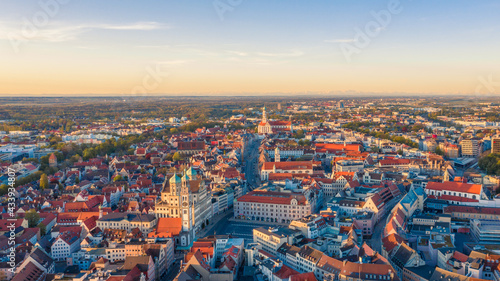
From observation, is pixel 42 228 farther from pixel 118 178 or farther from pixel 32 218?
pixel 118 178

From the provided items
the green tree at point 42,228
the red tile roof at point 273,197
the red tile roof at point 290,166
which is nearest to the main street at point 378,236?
the red tile roof at point 273,197

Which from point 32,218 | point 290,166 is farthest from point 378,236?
point 32,218

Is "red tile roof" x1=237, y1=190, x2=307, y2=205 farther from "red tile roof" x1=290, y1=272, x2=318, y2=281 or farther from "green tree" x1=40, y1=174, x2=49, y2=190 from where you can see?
"green tree" x1=40, y1=174, x2=49, y2=190

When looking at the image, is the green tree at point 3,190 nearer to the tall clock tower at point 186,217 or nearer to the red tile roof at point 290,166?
the tall clock tower at point 186,217

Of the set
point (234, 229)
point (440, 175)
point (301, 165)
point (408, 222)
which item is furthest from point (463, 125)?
point (234, 229)

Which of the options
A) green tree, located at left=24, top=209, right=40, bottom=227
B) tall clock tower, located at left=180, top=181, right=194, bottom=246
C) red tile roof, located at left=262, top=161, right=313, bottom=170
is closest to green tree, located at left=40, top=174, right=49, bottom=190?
green tree, located at left=24, top=209, right=40, bottom=227

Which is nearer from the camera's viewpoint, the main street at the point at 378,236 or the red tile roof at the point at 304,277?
the red tile roof at the point at 304,277

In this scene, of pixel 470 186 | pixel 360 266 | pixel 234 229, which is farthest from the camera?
pixel 470 186

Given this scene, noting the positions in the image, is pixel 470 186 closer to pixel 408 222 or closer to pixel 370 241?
pixel 408 222

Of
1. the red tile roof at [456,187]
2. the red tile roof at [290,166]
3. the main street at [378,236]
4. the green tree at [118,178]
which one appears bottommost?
the main street at [378,236]

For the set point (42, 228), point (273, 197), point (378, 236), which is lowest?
point (378, 236)

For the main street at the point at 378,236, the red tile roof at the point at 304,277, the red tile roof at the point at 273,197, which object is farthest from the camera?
the red tile roof at the point at 273,197
